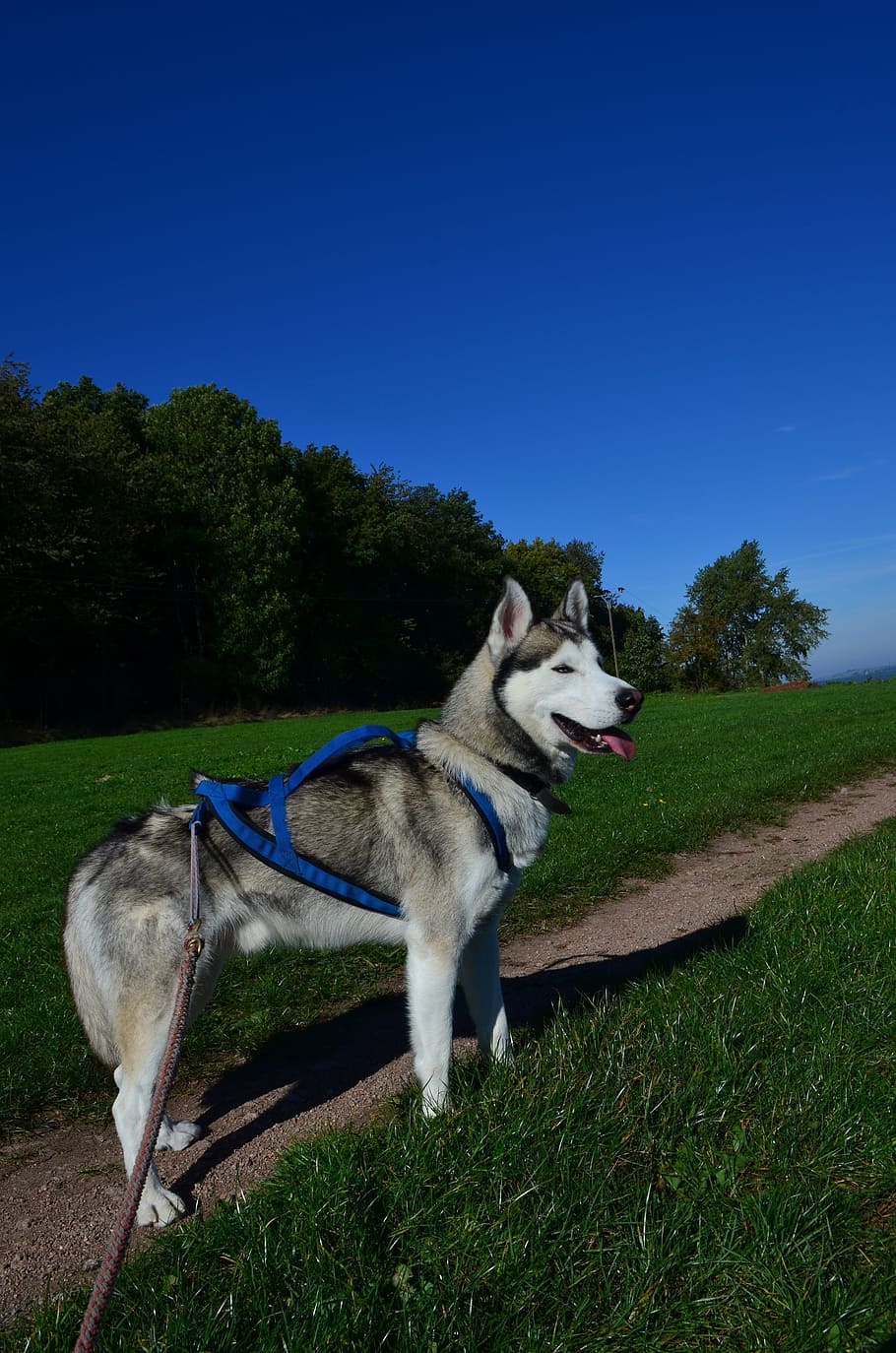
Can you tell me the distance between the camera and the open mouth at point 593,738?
404 cm

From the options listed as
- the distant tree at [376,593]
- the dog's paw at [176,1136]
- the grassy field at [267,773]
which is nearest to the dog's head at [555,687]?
the dog's paw at [176,1136]

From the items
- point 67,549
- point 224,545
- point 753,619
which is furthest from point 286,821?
point 753,619

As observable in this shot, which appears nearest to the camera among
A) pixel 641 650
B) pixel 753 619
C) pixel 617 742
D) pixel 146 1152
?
pixel 146 1152

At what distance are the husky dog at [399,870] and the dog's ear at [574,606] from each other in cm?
17

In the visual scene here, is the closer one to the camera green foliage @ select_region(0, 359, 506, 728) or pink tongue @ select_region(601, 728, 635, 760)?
pink tongue @ select_region(601, 728, 635, 760)

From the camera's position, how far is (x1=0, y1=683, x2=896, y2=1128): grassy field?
15.6 feet

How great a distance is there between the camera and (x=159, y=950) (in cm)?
329

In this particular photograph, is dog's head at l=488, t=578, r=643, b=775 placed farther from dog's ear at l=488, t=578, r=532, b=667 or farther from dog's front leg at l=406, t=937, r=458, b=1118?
dog's front leg at l=406, t=937, r=458, b=1118

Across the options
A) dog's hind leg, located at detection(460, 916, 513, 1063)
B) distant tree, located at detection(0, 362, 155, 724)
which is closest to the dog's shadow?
dog's hind leg, located at detection(460, 916, 513, 1063)

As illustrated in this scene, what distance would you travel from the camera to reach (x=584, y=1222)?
104 inches

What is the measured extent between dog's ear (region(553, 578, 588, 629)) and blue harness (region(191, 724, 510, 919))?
4.27 ft

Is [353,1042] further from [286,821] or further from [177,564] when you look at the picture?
[177,564]

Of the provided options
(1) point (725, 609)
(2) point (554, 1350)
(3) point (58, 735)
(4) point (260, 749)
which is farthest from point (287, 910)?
(1) point (725, 609)

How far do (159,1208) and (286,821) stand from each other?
1.60 metres
